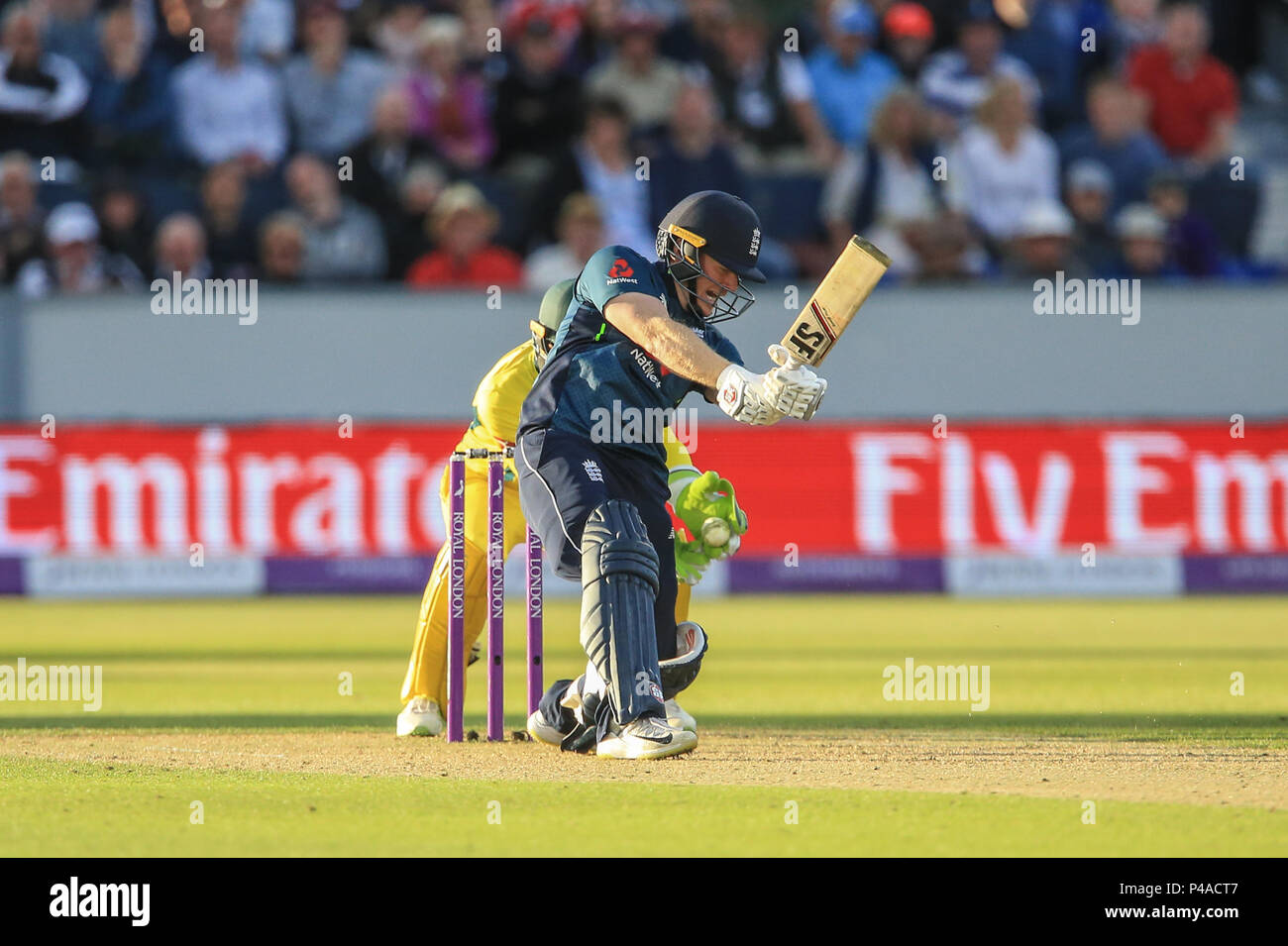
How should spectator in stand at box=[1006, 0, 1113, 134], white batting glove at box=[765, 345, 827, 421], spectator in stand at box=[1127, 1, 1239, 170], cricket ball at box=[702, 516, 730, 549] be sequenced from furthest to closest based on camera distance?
spectator in stand at box=[1006, 0, 1113, 134] < spectator in stand at box=[1127, 1, 1239, 170] < cricket ball at box=[702, 516, 730, 549] < white batting glove at box=[765, 345, 827, 421]

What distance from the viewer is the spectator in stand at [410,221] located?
60.5ft

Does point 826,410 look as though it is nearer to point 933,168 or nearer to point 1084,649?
point 933,168

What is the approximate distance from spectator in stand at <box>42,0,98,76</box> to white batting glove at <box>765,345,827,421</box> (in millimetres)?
13955

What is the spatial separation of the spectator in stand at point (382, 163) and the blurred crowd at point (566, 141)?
0.09 feet

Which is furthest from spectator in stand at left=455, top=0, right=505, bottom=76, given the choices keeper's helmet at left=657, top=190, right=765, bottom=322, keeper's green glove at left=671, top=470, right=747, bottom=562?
keeper's helmet at left=657, top=190, right=765, bottom=322

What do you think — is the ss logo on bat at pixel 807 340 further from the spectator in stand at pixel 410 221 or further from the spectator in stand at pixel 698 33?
the spectator in stand at pixel 698 33

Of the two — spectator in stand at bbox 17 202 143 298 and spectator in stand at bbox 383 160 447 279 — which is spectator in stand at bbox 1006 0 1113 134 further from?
spectator in stand at bbox 17 202 143 298

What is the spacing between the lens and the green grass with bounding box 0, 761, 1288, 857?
19.2 ft

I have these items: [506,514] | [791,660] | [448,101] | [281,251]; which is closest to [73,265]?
[281,251]

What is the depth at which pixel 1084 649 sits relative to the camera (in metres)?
13.1

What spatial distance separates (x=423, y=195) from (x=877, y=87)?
15.4 feet

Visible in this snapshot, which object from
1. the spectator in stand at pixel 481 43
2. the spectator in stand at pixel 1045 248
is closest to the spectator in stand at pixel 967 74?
the spectator in stand at pixel 1045 248

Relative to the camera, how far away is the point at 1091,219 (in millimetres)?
18984

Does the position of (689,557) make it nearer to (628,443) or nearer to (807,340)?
(628,443)
